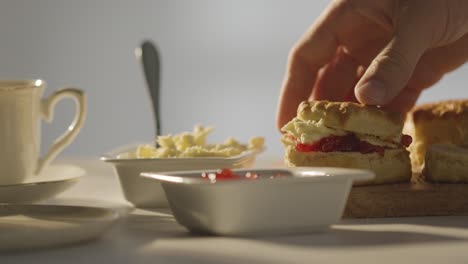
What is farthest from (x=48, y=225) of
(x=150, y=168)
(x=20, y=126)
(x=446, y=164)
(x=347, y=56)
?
(x=347, y=56)

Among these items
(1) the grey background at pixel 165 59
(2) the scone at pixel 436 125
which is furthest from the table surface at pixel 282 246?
(1) the grey background at pixel 165 59

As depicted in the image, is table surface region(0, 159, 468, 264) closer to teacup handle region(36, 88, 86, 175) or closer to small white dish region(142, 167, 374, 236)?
small white dish region(142, 167, 374, 236)

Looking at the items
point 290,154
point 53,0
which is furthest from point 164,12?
point 290,154

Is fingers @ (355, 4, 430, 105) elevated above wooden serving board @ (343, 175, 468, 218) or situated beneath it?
elevated above

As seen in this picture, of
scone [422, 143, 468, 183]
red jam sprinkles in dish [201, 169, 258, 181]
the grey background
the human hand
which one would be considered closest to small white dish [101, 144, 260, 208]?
red jam sprinkles in dish [201, 169, 258, 181]

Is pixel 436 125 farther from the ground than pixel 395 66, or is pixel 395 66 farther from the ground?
pixel 395 66

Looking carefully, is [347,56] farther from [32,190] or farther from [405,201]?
[32,190]
